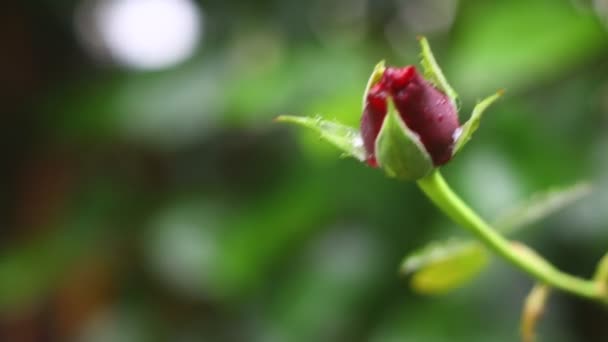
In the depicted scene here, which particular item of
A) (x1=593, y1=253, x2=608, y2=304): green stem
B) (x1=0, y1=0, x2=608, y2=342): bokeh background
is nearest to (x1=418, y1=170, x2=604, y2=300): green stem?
(x1=593, y1=253, x2=608, y2=304): green stem

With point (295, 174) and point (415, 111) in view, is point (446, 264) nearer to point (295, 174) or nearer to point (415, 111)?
point (415, 111)

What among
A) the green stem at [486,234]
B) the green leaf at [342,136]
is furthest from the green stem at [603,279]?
the green leaf at [342,136]

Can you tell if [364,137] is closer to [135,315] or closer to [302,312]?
[302,312]

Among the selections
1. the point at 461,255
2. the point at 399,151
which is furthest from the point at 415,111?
the point at 461,255

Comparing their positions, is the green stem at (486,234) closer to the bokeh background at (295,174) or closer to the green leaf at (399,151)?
the green leaf at (399,151)

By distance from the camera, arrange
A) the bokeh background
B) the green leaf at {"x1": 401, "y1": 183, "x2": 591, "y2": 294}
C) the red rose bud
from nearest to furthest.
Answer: the red rose bud, the green leaf at {"x1": 401, "y1": 183, "x2": 591, "y2": 294}, the bokeh background

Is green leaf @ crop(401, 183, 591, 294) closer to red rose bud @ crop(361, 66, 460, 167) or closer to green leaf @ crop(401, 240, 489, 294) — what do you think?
green leaf @ crop(401, 240, 489, 294)

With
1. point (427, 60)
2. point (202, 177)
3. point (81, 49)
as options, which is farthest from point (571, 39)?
point (81, 49)
